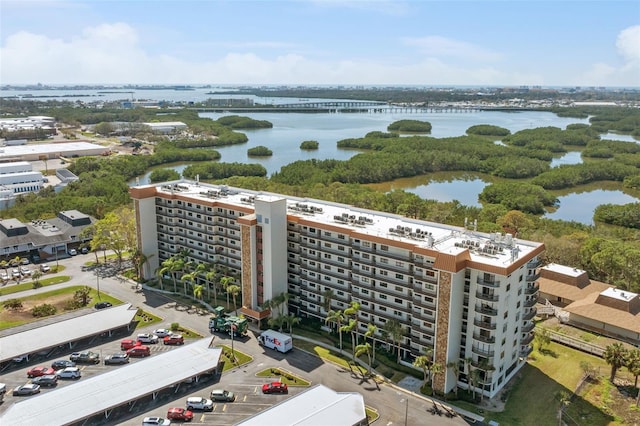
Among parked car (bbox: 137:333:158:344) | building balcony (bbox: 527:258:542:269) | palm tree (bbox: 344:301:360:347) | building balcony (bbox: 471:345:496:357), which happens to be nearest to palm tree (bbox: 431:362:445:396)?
building balcony (bbox: 471:345:496:357)

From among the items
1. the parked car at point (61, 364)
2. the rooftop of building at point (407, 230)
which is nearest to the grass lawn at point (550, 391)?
the rooftop of building at point (407, 230)

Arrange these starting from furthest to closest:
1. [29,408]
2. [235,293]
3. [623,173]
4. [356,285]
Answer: [623,173]
[235,293]
[356,285]
[29,408]

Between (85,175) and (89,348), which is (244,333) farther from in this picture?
(85,175)

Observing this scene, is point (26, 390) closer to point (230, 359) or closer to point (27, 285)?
point (230, 359)

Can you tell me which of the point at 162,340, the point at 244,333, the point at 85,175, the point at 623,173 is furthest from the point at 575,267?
the point at 85,175

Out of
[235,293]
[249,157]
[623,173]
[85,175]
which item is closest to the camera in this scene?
[235,293]

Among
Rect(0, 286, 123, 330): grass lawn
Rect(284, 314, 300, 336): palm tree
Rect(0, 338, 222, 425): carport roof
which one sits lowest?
Rect(0, 286, 123, 330): grass lawn

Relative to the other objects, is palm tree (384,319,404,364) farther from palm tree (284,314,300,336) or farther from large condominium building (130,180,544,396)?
palm tree (284,314,300,336)
